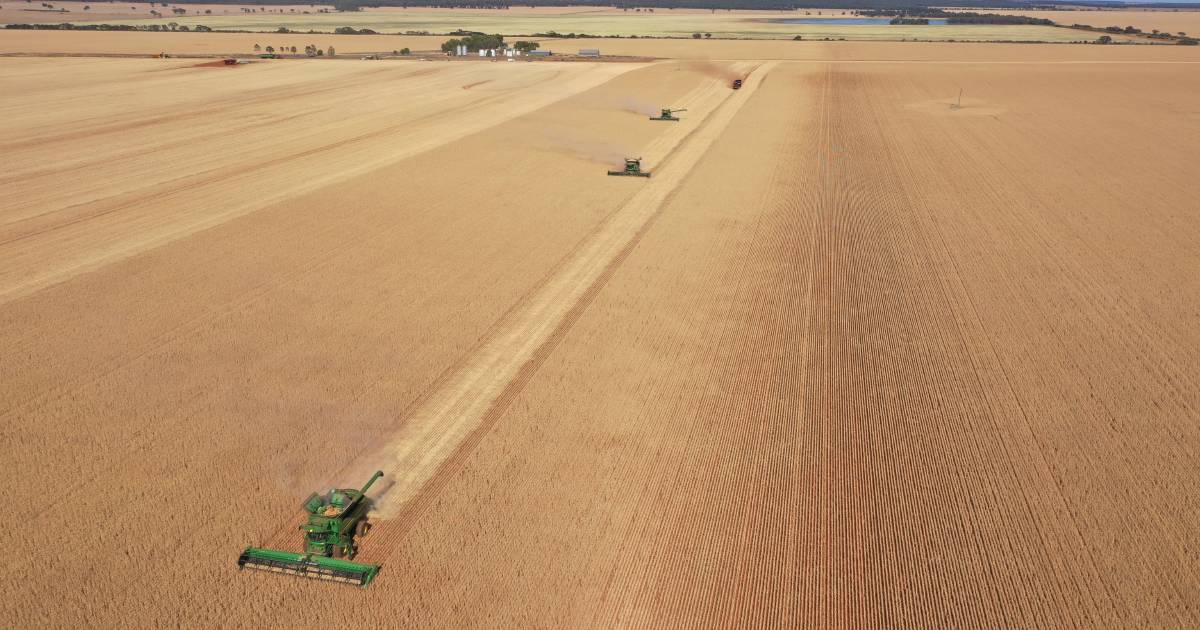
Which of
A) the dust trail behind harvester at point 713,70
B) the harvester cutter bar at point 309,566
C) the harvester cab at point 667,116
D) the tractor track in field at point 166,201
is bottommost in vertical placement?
the harvester cutter bar at point 309,566

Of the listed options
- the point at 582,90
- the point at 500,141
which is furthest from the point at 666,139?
the point at 582,90

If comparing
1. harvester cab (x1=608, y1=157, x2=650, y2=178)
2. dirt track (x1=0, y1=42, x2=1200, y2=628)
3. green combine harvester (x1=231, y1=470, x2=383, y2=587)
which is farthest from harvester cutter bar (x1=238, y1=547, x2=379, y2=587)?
harvester cab (x1=608, y1=157, x2=650, y2=178)

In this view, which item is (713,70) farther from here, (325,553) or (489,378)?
(325,553)

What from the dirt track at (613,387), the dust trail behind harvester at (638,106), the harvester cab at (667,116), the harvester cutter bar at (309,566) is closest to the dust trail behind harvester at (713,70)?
the dust trail behind harvester at (638,106)

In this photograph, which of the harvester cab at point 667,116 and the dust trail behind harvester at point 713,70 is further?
the dust trail behind harvester at point 713,70

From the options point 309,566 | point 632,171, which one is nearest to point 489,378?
point 309,566

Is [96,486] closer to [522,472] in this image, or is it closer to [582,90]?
[522,472]

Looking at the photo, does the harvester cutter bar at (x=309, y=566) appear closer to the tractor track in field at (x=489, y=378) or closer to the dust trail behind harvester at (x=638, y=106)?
the tractor track in field at (x=489, y=378)
